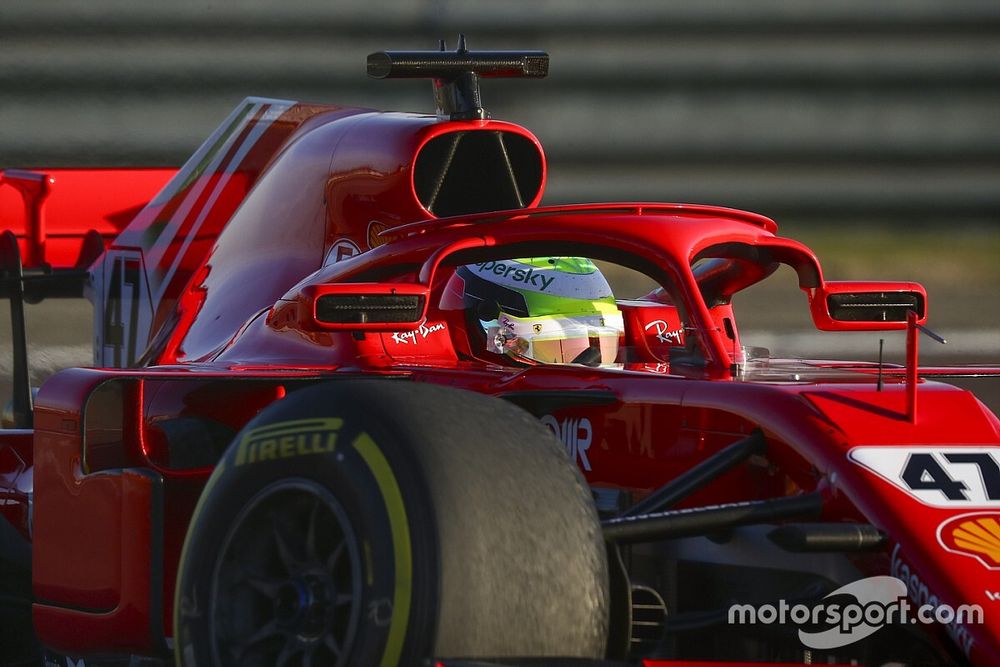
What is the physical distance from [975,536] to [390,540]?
1.06m

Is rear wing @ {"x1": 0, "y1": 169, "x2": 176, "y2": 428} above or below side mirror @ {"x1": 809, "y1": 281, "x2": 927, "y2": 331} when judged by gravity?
below

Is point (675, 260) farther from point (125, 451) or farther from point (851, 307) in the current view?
point (125, 451)

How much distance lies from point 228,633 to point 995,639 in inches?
51.9

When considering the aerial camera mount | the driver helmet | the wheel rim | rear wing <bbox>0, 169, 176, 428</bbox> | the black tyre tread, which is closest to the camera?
the black tyre tread

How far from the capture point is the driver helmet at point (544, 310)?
409 centimetres

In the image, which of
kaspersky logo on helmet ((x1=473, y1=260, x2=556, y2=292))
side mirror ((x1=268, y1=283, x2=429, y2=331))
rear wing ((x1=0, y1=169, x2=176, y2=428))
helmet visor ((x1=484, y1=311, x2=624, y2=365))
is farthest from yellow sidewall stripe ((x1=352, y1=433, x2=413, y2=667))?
rear wing ((x1=0, y1=169, x2=176, y2=428))

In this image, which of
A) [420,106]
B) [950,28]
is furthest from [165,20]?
[950,28]

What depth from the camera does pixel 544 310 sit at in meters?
4.11

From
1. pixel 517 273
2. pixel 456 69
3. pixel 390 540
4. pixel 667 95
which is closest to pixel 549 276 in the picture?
pixel 517 273

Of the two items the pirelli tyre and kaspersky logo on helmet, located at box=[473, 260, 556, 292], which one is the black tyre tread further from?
kaspersky logo on helmet, located at box=[473, 260, 556, 292]

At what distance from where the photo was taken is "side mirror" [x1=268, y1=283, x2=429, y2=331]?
360 centimetres

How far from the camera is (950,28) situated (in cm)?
783

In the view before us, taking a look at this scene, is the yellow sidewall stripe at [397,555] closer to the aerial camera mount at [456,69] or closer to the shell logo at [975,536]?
the shell logo at [975,536]

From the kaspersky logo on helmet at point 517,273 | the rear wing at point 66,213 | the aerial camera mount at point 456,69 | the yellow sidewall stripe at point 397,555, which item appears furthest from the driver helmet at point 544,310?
the rear wing at point 66,213
